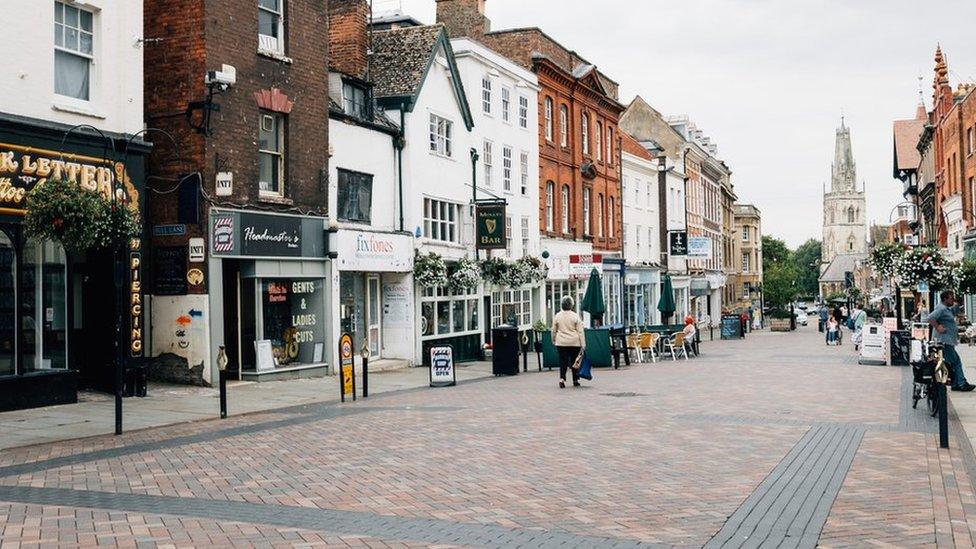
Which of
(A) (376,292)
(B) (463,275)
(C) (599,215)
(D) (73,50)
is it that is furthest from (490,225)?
(C) (599,215)

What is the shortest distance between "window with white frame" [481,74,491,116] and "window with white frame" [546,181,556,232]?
21.4 ft

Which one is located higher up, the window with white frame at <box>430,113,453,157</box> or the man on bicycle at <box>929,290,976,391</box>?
the window with white frame at <box>430,113,453,157</box>

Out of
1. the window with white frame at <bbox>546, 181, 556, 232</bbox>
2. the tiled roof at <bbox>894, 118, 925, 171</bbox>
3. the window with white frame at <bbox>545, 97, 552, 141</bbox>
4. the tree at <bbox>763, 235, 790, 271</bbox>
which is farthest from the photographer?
the tree at <bbox>763, 235, 790, 271</bbox>

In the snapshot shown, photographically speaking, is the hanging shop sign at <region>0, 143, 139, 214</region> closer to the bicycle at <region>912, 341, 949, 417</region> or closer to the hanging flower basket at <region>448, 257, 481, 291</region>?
the hanging flower basket at <region>448, 257, 481, 291</region>

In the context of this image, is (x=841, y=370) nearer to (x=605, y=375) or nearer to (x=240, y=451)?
(x=605, y=375)

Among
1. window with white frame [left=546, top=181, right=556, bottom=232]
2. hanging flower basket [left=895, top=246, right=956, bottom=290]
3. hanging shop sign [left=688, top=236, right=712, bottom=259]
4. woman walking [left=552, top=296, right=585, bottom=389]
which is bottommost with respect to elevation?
woman walking [left=552, top=296, right=585, bottom=389]

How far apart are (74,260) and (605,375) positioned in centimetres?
1262

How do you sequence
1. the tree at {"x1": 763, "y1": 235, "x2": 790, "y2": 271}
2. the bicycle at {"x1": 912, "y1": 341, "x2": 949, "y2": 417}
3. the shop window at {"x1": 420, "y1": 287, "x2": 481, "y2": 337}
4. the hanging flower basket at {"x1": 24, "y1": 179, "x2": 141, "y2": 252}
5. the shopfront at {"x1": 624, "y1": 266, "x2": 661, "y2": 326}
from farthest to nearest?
the tree at {"x1": 763, "y1": 235, "x2": 790, "y2": 271}
the shopfront at {"x1": 624, "y1": 266, "x2": 661, "y2": 326}
the shop window at {"x1": 420, "y1": 287, "x2": 481, "y2": 337}
the hanging flower basket at {"x1": 24, "y1": 179, "x2": 141, "y2": 252}
the bicycle at {"x1": 912, "y1": 341, "x2": 949, "y2": 417}

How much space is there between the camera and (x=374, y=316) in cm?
2641

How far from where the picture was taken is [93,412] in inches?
598

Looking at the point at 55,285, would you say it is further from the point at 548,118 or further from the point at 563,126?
the point at 563,126

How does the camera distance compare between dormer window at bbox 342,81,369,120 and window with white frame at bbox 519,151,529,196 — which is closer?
dormer window at bbox 342,81,369,120

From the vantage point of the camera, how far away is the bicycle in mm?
13868

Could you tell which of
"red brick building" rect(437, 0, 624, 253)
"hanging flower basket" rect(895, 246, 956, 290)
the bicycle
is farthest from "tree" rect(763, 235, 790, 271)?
the bicycle
